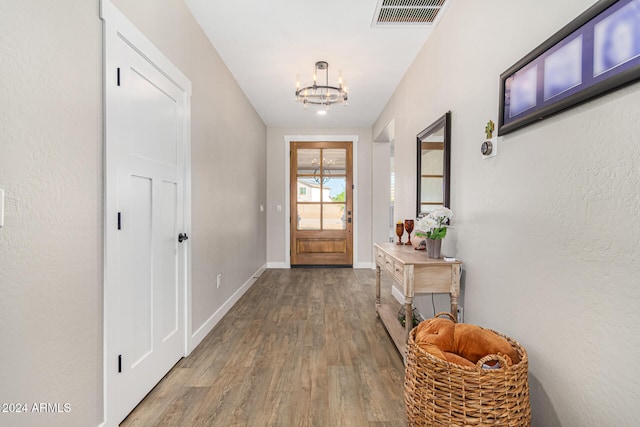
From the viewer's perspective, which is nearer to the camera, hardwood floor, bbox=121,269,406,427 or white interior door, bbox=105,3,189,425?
white interior door, bbox=105,3,189,425

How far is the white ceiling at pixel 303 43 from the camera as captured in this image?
2318mm

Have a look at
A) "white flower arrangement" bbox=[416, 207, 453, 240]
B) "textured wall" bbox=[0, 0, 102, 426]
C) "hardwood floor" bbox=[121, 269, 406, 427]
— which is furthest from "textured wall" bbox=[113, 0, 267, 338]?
"white flower arrangement" bbox=[416, 207, 453, 240]

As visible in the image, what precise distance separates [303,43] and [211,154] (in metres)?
1.28

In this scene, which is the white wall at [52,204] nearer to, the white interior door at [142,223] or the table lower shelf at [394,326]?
the white interior door at [142,223]

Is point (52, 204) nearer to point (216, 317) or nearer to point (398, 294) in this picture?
point (216, 317)

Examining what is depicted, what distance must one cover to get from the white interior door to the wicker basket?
1.45 meters

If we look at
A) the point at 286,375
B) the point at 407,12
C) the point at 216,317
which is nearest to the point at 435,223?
the point at 286,375

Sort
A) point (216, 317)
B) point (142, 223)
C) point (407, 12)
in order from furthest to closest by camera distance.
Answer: point (216, 317) < point (407, 12) < point (142, 223)

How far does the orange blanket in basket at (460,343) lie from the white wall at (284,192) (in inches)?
160

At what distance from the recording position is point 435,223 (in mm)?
2047

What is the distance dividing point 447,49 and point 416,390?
2.25 meters

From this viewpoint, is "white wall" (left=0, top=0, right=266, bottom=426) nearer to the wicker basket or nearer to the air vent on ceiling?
the wicker basket

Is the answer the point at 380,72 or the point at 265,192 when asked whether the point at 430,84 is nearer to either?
the point at 380,72

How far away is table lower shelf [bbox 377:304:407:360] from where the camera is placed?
2270 mm
